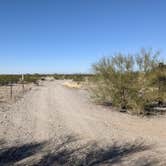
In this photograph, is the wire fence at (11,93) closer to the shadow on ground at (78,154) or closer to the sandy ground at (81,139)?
the sandy ground at (81,139)

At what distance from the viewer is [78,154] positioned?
9.97m

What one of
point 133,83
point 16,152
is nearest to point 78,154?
point 16,152

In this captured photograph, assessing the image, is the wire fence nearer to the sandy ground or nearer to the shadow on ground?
the sandy ground

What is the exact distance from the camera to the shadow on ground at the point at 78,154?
908 centimetres

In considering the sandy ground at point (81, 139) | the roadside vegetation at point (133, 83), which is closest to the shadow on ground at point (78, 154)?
the sandy ground at point (81, 139)

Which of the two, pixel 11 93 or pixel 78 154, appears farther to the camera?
pixel 11 93

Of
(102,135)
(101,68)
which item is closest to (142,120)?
(102,135)

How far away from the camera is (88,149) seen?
10594 millimetres

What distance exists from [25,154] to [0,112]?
10272 millimetres

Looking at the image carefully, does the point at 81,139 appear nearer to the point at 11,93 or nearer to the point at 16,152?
the point at 16,152

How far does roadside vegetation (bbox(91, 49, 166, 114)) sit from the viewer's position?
19.7 m

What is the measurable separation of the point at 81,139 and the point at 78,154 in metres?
2.11

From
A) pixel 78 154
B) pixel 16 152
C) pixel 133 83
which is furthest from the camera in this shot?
pixel 133 83

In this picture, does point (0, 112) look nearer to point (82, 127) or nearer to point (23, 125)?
point (23, 125)
